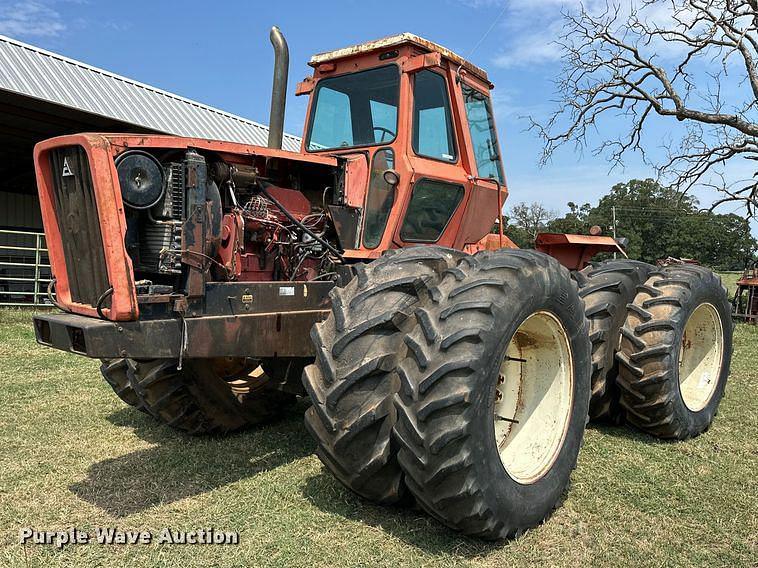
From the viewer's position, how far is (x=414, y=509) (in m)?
3.39

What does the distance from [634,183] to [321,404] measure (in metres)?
65.3

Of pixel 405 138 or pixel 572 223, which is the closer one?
pixel 405 138

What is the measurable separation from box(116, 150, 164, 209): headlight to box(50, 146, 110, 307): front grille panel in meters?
0.18

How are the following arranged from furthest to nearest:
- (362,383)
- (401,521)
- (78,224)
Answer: (78,224)
(401,521)
(362,383)

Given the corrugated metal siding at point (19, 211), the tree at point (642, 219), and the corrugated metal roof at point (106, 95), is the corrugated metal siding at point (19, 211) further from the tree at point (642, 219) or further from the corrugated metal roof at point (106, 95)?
the tree at point (642, 219)

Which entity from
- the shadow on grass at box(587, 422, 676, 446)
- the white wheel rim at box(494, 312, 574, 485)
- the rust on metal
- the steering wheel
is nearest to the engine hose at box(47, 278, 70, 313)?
the steering wheel

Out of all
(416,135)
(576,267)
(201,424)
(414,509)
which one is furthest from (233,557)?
(576,267)

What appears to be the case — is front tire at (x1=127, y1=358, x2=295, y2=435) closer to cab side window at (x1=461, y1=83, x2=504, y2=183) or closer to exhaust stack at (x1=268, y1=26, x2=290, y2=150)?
exhaust stack at (x1=268, y1=26, x2=290, y2=150)

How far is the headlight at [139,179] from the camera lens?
333 cm

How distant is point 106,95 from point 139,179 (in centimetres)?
1195

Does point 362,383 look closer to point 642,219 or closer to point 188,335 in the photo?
point 188,335

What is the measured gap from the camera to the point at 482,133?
5.28m

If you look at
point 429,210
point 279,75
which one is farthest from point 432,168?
point 279,75

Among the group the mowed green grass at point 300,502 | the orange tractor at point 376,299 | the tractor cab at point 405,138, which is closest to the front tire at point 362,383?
the orange tractor at point 376,299
